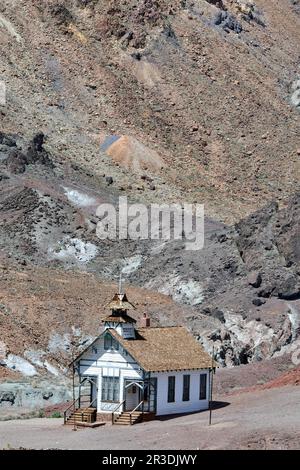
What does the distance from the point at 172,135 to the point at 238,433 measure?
87.2 m

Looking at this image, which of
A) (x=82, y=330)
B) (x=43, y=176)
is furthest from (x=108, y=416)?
(x=43, y=176)

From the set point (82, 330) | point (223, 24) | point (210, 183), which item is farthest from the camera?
point (223, 24)

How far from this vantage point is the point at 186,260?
104875mm

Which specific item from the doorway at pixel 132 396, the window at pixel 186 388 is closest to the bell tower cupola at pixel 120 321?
the doorway at pixel 132 396

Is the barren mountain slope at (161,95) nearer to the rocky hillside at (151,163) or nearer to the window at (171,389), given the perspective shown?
the rocky hillside at (151,163)

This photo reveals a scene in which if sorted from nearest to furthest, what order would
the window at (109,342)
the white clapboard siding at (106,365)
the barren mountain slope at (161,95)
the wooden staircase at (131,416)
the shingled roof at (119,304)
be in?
the wooden staircase at (131,416) < the white clapboard siding at (106,365) < the window at (109,342) < the shingled roof at (119,304) < the barren mountain slope at (161,95)

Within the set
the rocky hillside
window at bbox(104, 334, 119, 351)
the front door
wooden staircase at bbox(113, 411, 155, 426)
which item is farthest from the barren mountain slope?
wooden staircase at bbox(113, 411, 155, 426)

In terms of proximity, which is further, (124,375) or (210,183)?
(210,183)

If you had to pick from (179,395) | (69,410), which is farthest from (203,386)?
(69,410)

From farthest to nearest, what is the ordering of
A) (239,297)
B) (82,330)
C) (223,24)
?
1. (223,24)
2. (239,297)
3. (82,330)

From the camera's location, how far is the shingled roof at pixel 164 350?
202ft

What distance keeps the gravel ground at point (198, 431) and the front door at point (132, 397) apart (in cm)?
176

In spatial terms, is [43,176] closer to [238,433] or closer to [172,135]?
[172,135]

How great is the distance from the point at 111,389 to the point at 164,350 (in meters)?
3.26
